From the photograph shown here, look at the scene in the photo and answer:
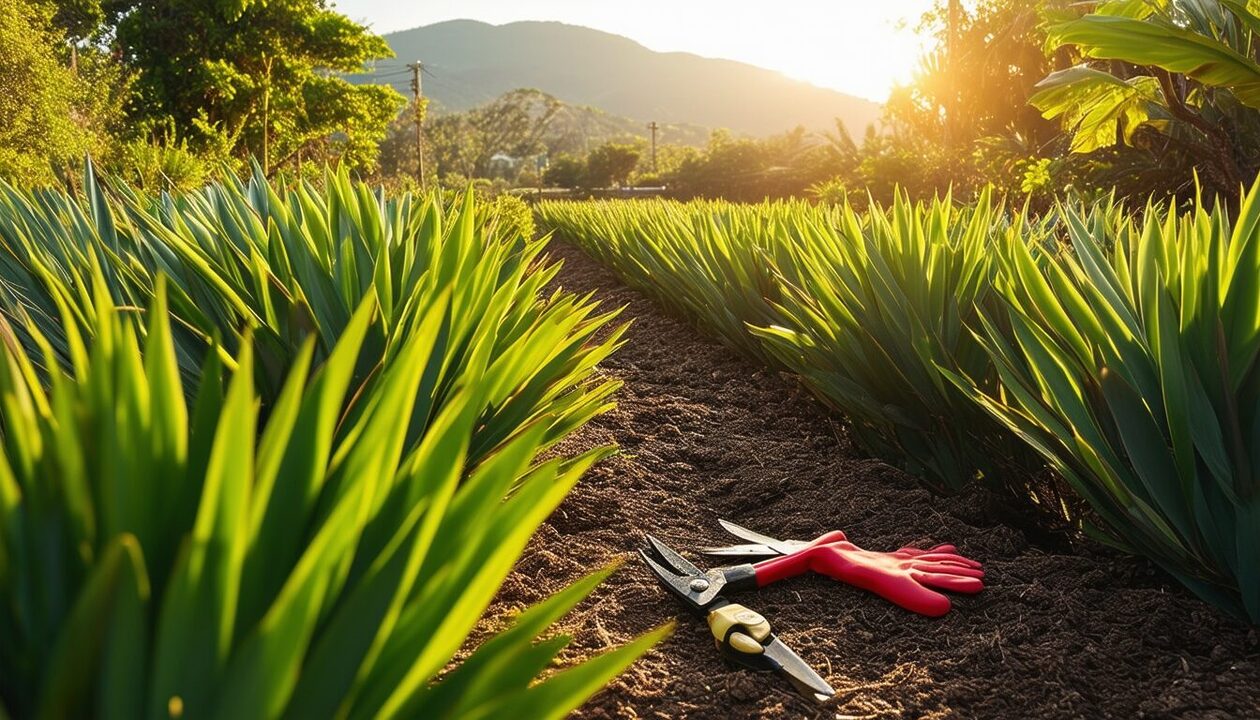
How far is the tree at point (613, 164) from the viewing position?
175 ft

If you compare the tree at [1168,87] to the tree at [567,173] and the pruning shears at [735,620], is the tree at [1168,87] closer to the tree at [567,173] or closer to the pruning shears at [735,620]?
the pruning shears at [735,620]

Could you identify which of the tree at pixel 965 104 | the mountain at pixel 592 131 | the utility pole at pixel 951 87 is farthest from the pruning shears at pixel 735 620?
the mountain at pixel 592 131

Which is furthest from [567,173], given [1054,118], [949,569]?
[949,569]

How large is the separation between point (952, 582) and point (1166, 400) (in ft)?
1.51

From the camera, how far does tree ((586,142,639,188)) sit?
2101 inches

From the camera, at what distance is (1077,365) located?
5.01ft

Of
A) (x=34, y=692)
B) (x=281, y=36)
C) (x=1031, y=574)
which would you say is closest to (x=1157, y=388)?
(x=1031, y=574)

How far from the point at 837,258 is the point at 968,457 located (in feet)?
2.47

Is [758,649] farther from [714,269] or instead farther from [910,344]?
[714,269]

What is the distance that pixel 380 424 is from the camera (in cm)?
67

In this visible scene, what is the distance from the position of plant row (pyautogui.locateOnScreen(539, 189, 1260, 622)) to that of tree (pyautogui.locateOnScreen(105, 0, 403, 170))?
68.9 feet

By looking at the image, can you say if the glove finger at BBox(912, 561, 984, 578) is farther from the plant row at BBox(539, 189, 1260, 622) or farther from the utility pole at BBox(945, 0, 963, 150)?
the utility pole at BBox(945, 0, 963, 150)

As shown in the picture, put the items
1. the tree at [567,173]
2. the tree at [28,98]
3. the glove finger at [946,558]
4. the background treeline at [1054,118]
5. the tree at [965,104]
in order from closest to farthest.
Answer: the glove finger at [946,558]
the background treeline at [1054,118]
the tree at [28,98]
the tree at [965,104]
the tree at [567,173]

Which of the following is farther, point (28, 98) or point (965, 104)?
point (965, 104)
